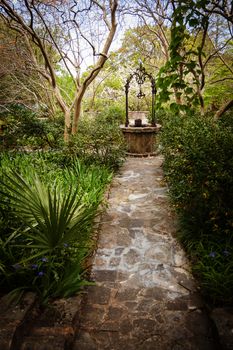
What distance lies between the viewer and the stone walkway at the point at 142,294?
2.36m

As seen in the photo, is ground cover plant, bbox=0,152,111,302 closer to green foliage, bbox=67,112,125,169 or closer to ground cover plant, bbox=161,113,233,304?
ground cover plant, bbox=161,113,233,304

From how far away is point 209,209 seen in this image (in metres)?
3.60

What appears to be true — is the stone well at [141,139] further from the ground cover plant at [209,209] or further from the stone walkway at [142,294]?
the ground cover plant at [209,209]

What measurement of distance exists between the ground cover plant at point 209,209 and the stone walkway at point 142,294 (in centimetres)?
25

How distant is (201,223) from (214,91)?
764 centimetres

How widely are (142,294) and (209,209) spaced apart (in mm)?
1502

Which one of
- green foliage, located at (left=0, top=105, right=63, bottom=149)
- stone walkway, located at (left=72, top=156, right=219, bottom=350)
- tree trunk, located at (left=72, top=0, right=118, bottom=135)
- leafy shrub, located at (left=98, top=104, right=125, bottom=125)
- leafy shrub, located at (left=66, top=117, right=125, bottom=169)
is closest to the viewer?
stone walkway, located at (left=72, top=156, right=219, bottom=350)

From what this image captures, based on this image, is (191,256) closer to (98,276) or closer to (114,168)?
(98,276)

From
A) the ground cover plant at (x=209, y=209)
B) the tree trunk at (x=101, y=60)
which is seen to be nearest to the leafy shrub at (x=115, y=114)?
the tree trunk at (x=101, y=60)

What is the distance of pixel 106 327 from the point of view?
250cm

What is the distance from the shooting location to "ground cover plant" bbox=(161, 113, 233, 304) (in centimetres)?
283

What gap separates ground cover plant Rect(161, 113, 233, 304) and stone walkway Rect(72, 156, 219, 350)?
10.0 inches

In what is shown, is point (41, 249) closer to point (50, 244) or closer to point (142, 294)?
point (50, 244)

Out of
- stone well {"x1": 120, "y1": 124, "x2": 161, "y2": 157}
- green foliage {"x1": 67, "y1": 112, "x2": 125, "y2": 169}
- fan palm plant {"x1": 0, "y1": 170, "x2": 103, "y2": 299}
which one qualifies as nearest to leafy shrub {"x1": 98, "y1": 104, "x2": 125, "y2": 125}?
stone well {"x1": 120, "y1": 124, "x2": 161, "y2": 157}
